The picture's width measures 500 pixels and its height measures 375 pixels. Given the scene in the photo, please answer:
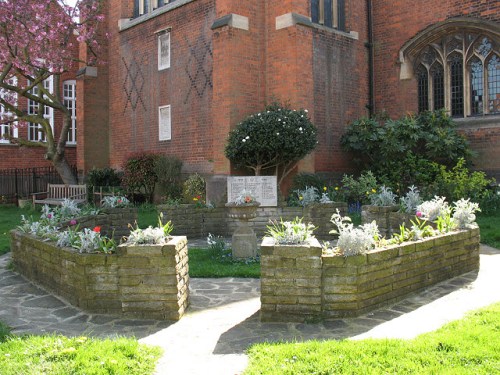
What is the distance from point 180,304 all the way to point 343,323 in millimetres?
1729

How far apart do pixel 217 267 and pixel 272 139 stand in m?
5.58

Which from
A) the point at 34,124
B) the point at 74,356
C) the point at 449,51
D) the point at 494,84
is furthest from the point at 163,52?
the point at 74,356

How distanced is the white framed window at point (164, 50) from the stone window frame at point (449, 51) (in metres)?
7.73

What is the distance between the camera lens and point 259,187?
12086 mm

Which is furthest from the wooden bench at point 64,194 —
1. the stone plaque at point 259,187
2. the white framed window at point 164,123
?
the stone plaque at point 259,187

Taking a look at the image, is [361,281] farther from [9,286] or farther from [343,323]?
[9,286]

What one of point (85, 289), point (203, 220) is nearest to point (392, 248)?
point (85, 289)

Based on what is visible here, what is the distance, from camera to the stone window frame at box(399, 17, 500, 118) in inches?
583

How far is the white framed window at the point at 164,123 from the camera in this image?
56.9 ft

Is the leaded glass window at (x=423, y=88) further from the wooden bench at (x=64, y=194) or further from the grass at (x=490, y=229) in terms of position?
the wooden bench at (x=64, y=194)

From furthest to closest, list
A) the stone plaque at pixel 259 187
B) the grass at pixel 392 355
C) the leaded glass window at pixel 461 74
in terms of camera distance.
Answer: the leaded glass window at pixel 461 74 → the stone plaque at pixel 259 187 → the grass at pixel 392 355

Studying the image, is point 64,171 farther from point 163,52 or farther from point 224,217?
point 224,217

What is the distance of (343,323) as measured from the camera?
5086 mm

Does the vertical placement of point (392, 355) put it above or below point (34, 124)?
below
